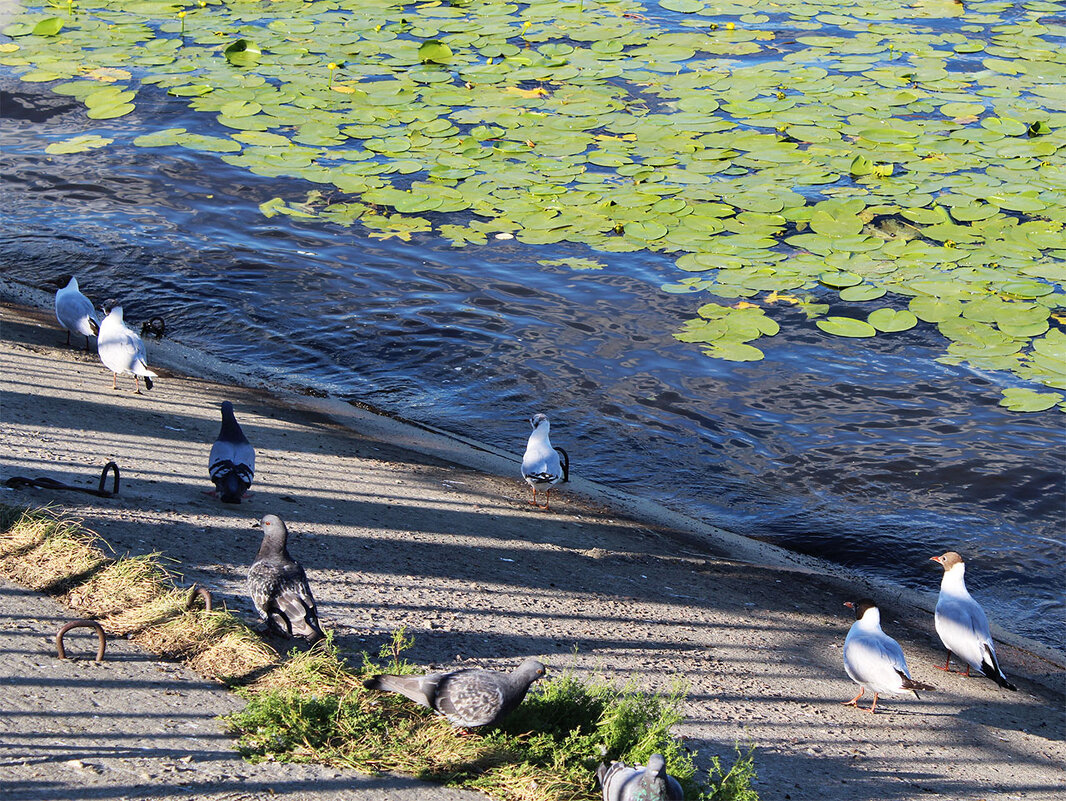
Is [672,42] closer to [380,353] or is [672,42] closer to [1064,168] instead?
[1064,168]

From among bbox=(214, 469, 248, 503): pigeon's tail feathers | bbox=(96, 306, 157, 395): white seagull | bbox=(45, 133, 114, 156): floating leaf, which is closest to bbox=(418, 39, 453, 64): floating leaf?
bbox=(45, 133, 114, 156): floating leaf

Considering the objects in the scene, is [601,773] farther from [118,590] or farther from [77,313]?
[77,313]

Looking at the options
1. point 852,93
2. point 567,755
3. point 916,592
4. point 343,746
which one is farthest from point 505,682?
point 852,93

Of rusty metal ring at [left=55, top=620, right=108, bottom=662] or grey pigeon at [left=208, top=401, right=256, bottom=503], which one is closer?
rusty metal ring at [left=55, top=620, right=108, bottom=662]

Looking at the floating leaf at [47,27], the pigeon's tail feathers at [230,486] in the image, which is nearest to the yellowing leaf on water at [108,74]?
the floating leaf at [47,27]

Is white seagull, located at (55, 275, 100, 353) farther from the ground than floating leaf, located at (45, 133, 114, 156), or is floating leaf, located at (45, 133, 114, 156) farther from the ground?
floating leaf, located at (45, 133, 114, 156)

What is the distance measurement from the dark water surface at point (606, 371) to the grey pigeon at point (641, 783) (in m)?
3.72

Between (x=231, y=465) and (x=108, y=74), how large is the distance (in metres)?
9.66

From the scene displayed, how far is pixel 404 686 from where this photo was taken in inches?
131

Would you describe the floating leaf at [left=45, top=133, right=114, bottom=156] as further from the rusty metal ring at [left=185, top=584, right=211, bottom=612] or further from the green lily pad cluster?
the rusty metal ring at [left=185, top=584, right=211, bottom=612]

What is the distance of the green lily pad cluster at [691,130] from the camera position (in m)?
8.84

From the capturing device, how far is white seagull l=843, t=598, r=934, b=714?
176 inches

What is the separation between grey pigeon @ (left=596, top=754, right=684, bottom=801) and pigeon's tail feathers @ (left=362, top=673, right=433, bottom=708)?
63 centimetres

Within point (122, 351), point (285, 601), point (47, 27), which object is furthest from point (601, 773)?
point (47, 27)
